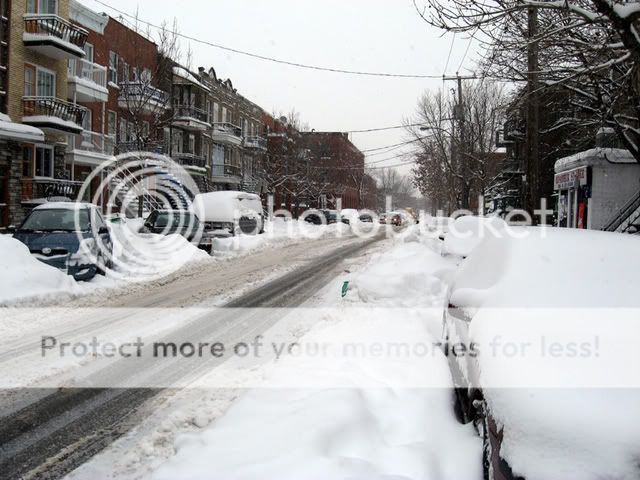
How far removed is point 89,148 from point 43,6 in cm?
691

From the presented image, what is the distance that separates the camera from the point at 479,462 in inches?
141

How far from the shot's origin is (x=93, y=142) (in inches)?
1105

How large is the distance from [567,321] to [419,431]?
137 cm

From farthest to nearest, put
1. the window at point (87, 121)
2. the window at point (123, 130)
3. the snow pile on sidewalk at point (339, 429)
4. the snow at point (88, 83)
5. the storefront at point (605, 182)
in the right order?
the window at point (123, 130)
the window at point (87, 121)
the snow at point (88, 83)
the storefront at point (605, 182)
the snow pile on sidewalk at point (339, 429)

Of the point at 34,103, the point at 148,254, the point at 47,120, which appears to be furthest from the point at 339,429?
the point at 34,103

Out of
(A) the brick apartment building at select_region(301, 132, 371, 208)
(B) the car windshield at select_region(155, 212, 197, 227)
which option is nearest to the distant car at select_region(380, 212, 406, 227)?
(A) the brick apartment building at select_region(301, 132, 371, 208)

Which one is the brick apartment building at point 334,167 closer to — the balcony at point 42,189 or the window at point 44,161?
the window at point 44,161

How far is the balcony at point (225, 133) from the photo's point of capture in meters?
44.8

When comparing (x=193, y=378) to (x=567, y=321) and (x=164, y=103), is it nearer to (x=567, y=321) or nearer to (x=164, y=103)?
(x=567, y=321)

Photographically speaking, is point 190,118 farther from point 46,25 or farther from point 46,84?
point 46,25

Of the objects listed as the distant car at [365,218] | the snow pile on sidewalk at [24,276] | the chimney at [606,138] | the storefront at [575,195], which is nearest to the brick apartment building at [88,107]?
the distant car at [365,218]

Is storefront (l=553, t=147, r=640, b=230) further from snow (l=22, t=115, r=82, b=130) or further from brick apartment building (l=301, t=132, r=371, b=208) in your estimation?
brick apartment building (l=301, t=132, r=371, b=208)

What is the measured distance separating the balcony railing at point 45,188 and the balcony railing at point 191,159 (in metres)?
13.0

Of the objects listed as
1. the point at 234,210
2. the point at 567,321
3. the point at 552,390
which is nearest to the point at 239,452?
the point at 552,390
